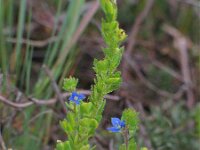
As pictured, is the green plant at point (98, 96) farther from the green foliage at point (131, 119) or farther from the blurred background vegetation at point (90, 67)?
the blurred background vegetation at point (90, 67)

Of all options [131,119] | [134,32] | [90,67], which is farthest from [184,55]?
[131,119]

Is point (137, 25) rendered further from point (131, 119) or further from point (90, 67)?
point (131, 119)

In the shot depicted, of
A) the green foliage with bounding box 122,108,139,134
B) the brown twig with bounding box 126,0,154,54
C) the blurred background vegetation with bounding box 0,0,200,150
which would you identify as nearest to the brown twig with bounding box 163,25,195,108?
the blurred background vegetation with bounding box 0,0,200,150

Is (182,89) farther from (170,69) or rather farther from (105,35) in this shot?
(105,35)

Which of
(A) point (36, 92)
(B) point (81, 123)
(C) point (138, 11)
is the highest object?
(C) point (138, 11)

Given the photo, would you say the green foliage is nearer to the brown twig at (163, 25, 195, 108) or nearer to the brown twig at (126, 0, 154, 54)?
the brown twig at (163, 25, 195, 108)

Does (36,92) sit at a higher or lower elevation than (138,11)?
lower

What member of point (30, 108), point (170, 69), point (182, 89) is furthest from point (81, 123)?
point (170, 69)
